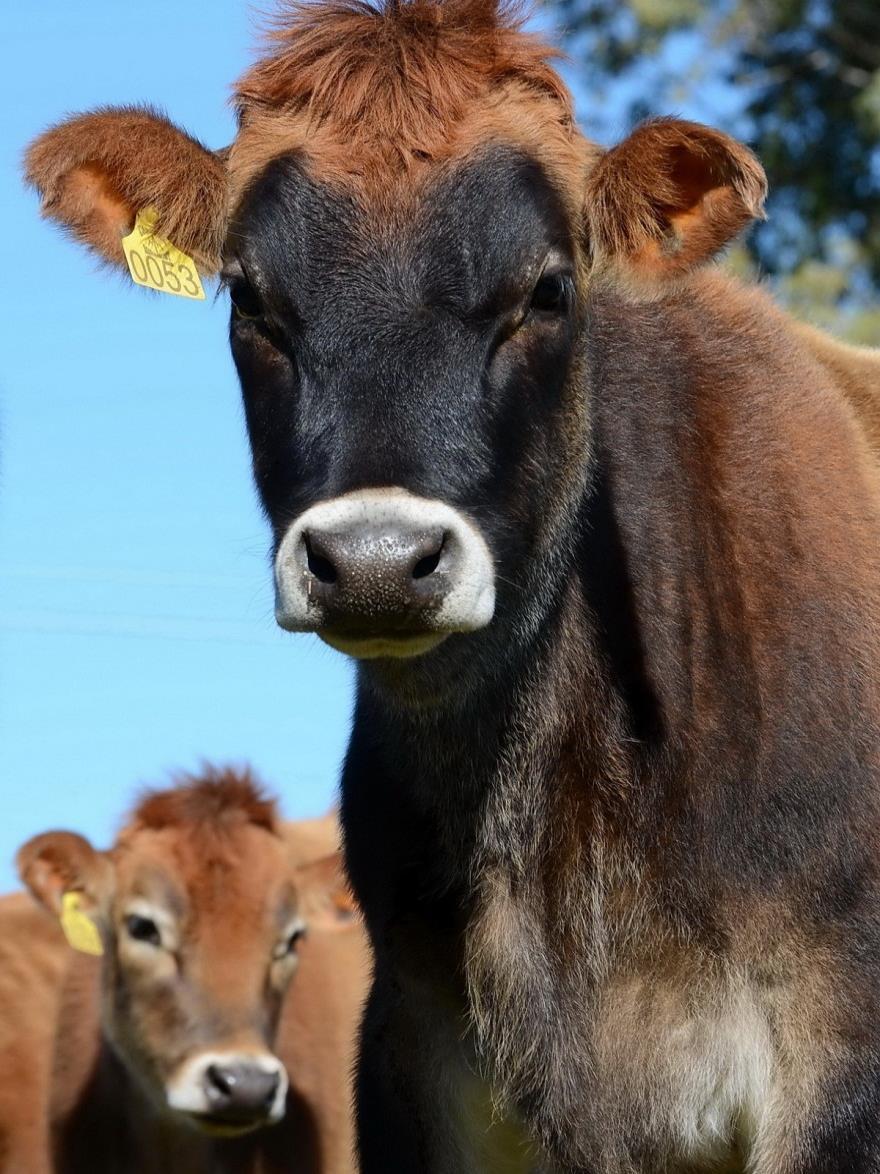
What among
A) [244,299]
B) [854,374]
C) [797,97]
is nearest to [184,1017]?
[854,374]

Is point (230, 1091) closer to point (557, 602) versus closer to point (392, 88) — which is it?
point (557, 602)

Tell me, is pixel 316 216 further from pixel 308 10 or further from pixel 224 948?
pixel 224 948

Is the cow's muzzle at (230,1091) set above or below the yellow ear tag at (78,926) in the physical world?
below

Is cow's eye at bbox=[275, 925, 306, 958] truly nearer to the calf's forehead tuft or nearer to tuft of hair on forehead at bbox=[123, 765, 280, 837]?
tuft of hair on forehead at bbox=[123, 765, 280, 837]

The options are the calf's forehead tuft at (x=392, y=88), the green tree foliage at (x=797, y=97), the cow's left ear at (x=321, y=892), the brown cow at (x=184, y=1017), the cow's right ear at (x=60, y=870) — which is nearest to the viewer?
the calf's forehead tuft at (x=392, y=88)

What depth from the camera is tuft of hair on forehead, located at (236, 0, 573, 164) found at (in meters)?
4.65

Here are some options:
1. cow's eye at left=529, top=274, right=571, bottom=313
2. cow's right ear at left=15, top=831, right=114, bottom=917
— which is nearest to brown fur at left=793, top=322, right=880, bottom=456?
cow's eye at left=529, top=274, right=571, bottom=313

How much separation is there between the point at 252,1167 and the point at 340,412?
5.52 m

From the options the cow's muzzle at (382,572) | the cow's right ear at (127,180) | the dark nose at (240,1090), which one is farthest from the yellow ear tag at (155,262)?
the dark nose at (240,1090)

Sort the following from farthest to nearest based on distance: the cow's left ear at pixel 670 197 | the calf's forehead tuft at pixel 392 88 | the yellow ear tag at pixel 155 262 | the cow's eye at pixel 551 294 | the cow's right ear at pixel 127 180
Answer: the yellow ear tag at pixel 155 262, the cow's right ear at pixel 127 180, the cow's left ear at pixel 670 197, the calf's forehead tuft at pixel 392 88, the cow's eye at pixel 551 294

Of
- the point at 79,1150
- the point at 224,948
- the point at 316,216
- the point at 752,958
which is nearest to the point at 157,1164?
the point at 79,1150

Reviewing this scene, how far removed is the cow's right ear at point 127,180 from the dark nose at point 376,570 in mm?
1274

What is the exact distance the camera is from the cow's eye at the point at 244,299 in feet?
14.9

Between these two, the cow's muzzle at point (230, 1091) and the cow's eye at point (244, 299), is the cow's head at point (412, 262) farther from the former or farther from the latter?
the cow's muzzle at point (230, 1091)
